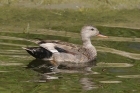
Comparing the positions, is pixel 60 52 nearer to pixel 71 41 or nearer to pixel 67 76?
pixel 71 41

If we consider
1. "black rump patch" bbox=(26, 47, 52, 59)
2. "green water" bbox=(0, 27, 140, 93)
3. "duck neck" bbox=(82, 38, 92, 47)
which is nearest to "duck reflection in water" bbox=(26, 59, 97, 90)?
"green water" bbox=(0, 27, 140, 93)

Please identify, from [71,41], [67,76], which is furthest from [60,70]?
[71,41]

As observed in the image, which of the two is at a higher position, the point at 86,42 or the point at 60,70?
the point at 86,42

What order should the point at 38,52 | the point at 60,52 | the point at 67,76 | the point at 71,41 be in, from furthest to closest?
1. the point at 71,41
2. the point at 60,52
3. the point at 38,52
4. the point at 67,76

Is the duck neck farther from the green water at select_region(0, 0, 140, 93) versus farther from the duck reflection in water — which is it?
the duck reflection in water

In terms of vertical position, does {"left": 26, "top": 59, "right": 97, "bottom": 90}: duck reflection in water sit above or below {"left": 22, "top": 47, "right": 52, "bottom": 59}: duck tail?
below

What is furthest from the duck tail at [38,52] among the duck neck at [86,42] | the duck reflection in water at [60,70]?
the duck neck at [86,42]

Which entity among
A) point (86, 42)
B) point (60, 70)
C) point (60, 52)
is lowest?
point (60, 70)

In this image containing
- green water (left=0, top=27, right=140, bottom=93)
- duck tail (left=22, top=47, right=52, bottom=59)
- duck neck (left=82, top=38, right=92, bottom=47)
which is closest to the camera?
green water (left=0, top=27, right=140, bottom=93)

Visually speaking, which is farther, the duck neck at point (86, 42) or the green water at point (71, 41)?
the duck neck at point (86, 42)

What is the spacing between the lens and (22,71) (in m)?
10.3

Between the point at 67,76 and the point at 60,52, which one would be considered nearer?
the point at 67,76

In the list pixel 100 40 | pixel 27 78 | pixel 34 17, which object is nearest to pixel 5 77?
pixel 27 78

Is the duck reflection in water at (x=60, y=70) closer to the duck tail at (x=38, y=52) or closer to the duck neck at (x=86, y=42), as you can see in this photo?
the duck tail at (x=38, y=52)
